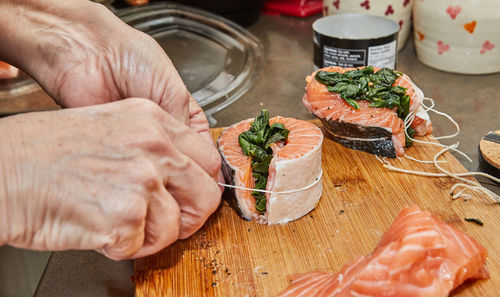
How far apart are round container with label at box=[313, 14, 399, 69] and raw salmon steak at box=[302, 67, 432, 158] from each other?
26cm

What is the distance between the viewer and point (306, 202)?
1.85 meters

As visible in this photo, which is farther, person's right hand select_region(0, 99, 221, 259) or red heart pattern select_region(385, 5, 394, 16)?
red heart pattern select_region(385, 5, 394, 16)

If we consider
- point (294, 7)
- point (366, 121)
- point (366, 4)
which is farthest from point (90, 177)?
point (294, 7)

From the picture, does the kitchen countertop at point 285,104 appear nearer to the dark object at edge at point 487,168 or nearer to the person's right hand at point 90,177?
the dark object at edge at point 487,168

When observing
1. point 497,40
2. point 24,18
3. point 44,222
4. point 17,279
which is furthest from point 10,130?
point 497,40

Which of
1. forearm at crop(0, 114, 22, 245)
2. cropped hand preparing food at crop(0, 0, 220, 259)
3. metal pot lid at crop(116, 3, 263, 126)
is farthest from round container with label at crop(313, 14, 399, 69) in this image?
forearm at crop(0, 114, 22, 245)

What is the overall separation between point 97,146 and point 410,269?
990mm

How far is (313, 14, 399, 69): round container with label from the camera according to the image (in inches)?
92.7

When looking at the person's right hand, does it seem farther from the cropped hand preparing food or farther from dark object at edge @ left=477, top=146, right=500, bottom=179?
dark object at edge @ left=477, top=146, right=500, bottom=179

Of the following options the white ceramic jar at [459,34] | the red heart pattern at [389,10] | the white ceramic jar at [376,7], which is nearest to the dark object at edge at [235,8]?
the white ceramic jar at [376,7]

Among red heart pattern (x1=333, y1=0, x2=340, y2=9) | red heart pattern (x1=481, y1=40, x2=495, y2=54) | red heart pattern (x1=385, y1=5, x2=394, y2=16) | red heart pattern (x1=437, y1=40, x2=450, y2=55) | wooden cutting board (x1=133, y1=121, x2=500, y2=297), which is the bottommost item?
wooden cutting board (x1=133, y1=121, x2=500, y2=297)

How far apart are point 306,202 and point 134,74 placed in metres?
0.83

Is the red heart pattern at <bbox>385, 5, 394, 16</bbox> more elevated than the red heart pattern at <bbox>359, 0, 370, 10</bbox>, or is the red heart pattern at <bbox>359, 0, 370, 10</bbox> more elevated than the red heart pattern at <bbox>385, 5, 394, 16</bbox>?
the red heart pattern at <bbox>359, 0, 370, 10</bbox>

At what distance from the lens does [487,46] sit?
2.63 meters
